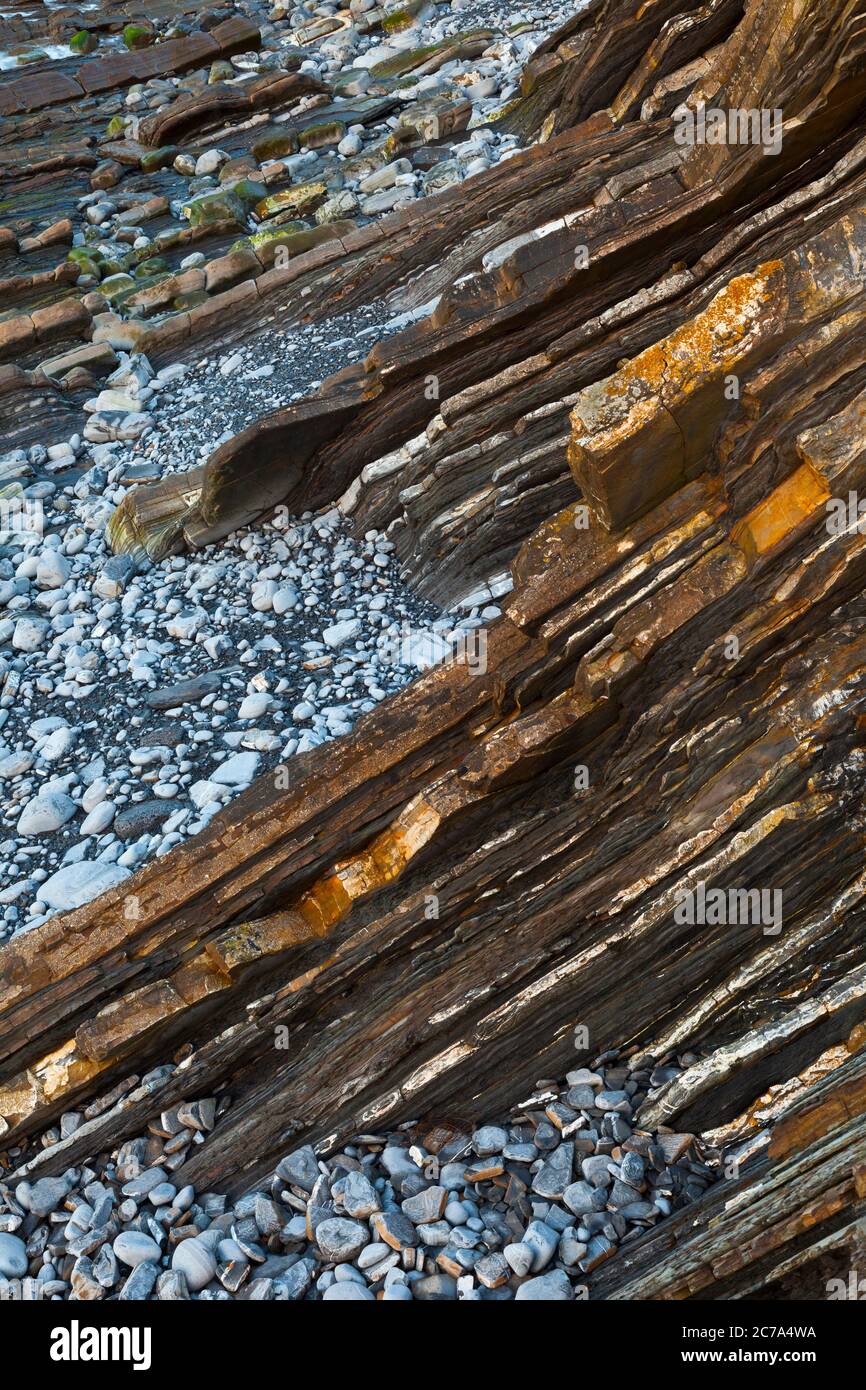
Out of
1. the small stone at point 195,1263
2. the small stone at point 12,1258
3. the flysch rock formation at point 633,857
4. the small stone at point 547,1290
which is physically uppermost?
the flysch rock formation at point 633,857

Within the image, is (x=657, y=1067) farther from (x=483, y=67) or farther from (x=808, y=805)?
(x=483, y=67)

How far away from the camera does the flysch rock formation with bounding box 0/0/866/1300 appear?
7.09 m

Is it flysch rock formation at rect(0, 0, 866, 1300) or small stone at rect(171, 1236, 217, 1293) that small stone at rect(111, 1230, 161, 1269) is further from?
flysch rock formation at rect(0, 0, 866, 1300)

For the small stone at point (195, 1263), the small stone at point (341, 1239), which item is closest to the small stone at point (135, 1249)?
the small stone at point (195, 1263)

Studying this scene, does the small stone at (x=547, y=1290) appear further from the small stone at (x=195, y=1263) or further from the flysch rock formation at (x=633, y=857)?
the small stone at (x=195, y=1263)

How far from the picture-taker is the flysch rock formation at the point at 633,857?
23.3 ft

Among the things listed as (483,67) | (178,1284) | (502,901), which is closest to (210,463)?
(502,901)

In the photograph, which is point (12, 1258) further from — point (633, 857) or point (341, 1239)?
point (633, 857)

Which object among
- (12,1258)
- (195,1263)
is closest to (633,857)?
A: (195,1263)

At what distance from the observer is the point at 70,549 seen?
13.2 meters

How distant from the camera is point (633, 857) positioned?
7699 millimetres

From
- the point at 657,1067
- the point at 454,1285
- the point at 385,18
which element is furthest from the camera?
the point at 385,18

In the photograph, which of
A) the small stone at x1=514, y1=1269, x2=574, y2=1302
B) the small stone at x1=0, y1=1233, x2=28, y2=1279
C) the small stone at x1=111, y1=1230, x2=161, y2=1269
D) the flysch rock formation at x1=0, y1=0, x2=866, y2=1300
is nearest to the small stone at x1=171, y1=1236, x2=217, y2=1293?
the small stone at x1=111, y1=1230, x2=161, y2=1269

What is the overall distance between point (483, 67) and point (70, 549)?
12477mm
